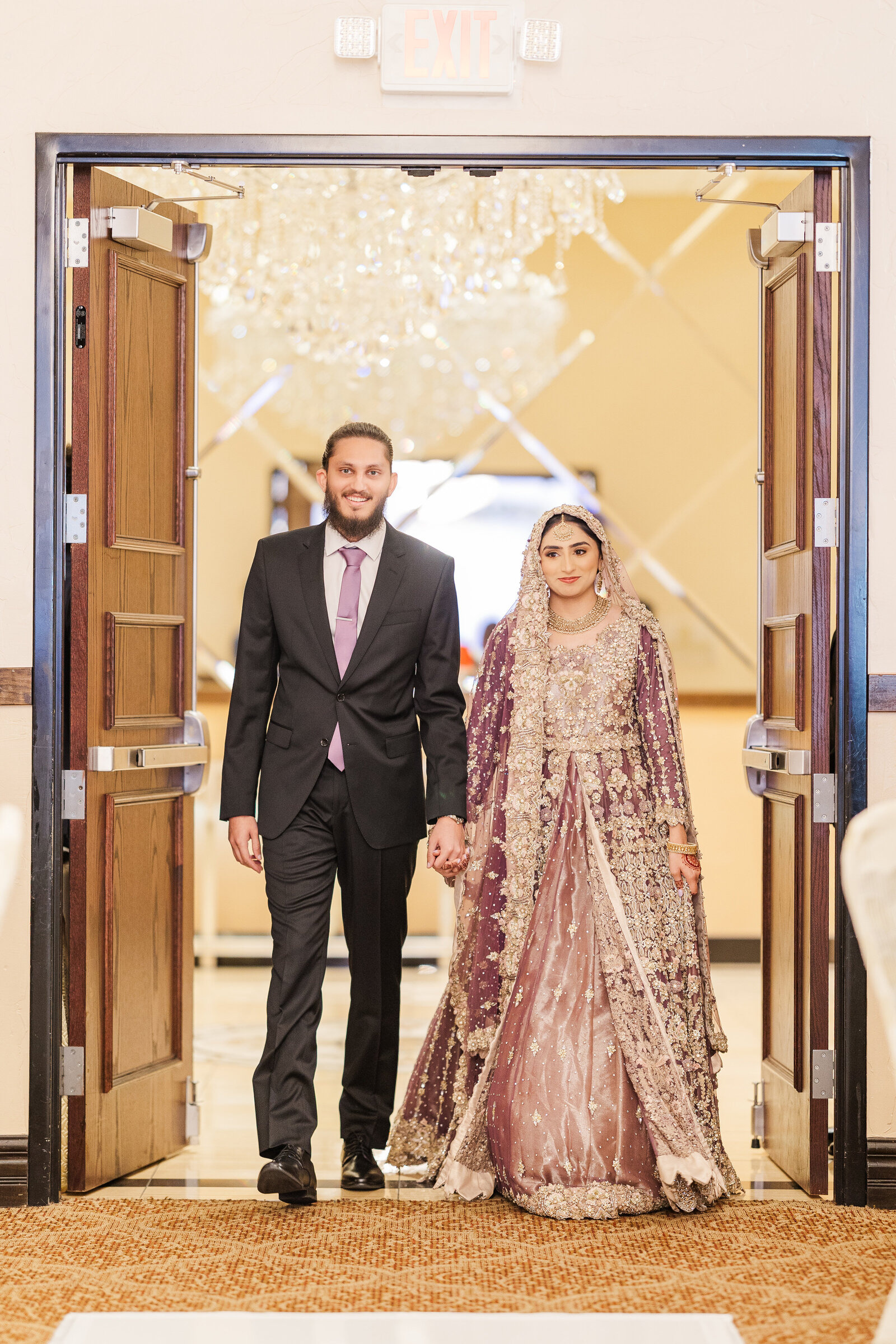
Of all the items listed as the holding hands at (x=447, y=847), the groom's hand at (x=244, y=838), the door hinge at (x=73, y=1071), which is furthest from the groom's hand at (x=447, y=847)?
the door hinge at (x=73, y=1071)

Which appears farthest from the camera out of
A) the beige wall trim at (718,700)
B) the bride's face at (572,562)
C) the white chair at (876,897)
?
the beige wall trim at (718,700)

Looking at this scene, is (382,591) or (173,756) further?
(173,756)

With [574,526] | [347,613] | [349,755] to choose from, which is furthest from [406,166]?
[349,755]

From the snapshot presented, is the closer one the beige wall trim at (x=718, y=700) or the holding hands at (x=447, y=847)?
the holding hands at (x=447, y=847)

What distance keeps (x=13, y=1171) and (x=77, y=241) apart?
2.06 meters

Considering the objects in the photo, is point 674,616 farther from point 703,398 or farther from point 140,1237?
point 140,1237

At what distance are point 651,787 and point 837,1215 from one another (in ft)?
3.23

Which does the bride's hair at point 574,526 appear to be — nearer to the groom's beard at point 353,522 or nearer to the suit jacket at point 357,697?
the suit jacket at point 357,697

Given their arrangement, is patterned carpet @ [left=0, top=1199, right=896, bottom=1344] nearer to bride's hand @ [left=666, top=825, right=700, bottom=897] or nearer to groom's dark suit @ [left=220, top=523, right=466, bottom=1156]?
groom's dark suit @ [left=220, top=523, right=466, bottom=1156]

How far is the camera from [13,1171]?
2988 millimetres

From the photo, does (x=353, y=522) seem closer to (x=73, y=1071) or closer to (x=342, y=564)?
(x=342, y=564)

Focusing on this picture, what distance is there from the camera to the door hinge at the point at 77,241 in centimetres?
306

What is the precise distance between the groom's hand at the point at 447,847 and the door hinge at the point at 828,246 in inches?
58.6

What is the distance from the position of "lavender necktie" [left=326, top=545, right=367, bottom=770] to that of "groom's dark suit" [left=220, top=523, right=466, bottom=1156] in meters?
0.03
